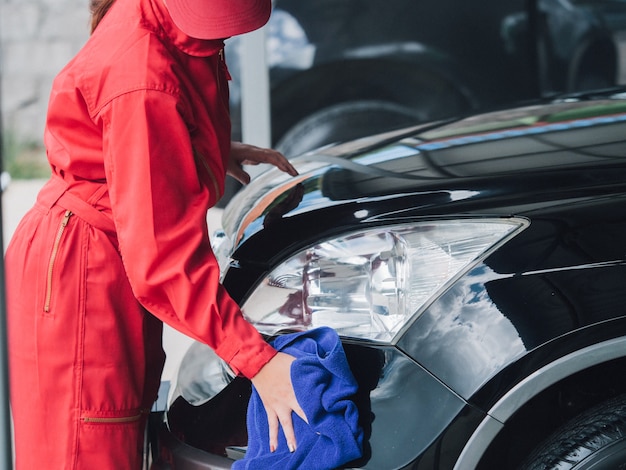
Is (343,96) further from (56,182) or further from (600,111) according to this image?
(56,182)

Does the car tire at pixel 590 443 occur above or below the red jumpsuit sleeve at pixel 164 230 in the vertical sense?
below

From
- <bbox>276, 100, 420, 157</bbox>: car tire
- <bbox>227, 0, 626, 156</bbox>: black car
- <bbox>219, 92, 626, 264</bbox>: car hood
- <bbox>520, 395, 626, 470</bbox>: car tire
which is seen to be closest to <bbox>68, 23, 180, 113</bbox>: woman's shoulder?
<bbox>219, 92, 626, 264</bbox>: car hood

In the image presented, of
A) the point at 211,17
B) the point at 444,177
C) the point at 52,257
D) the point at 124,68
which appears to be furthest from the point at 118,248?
the point at 444,177

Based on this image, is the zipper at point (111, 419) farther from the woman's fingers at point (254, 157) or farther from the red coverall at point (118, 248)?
the woman's fingers at point (254, 157)

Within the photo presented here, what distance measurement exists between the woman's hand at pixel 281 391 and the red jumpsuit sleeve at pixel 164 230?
0.07ft

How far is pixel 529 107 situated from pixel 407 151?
1.77 ft

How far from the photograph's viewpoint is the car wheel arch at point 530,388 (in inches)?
A: 59.8

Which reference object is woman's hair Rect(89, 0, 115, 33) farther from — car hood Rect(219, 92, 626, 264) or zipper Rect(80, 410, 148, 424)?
zipper Rect(80, 410, 148, 424)


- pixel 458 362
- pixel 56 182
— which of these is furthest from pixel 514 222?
pixel 56 182

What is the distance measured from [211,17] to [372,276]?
1.85 feet

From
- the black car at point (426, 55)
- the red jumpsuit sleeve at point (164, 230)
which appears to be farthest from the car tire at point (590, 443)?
the black car at point (426, 55)

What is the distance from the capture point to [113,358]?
5.67ft

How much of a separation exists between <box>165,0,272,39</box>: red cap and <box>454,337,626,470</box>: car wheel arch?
0.79 metres

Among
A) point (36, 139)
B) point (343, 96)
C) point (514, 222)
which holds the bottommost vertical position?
point (514, 222)
